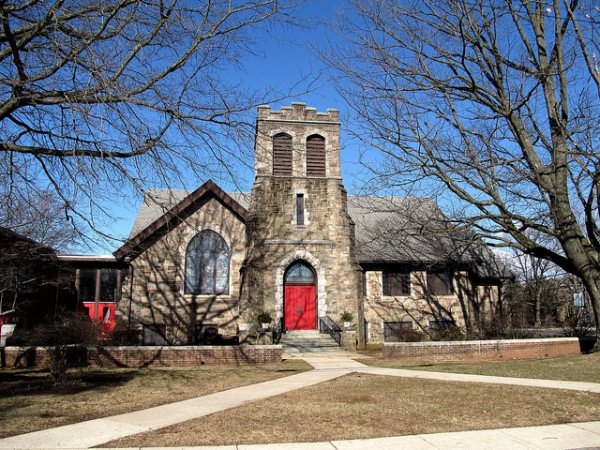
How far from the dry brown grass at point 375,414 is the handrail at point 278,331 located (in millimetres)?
11409

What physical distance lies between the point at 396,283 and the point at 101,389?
688 inches

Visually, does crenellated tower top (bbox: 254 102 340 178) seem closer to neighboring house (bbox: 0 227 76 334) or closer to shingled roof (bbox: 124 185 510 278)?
shingled roof (bbox: 124 185 510 278)

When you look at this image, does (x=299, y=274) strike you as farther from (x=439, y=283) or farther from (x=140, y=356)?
(x=140, y=356)

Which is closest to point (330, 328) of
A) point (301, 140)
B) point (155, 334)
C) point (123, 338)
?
point (155, 334)

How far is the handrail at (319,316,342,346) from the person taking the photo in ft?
69.5

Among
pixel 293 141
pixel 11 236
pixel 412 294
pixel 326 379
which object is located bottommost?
pixel 326 379

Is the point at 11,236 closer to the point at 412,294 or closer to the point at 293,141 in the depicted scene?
the point at 293,141

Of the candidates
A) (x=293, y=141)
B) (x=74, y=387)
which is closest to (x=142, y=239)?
(x=293, y=141)

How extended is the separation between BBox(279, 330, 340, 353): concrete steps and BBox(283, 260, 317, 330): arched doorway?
0.58 m

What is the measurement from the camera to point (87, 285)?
2439 cm

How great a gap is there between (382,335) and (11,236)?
55.8 feet

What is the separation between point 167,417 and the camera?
7.18 meters

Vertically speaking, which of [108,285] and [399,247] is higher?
[399,247]

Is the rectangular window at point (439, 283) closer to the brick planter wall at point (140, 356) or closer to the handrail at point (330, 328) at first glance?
the handrail at point (330, 328)
